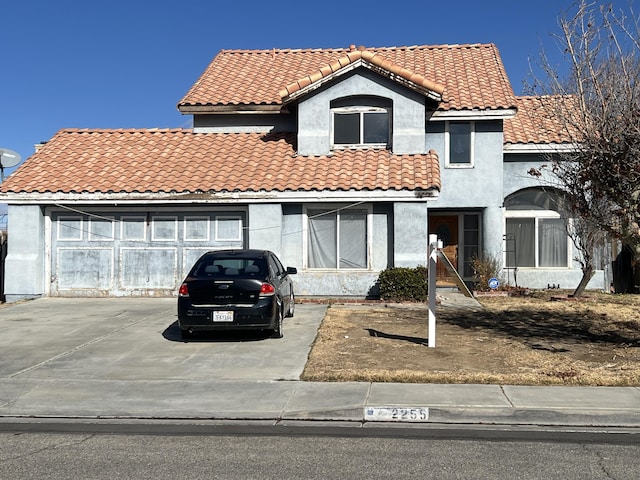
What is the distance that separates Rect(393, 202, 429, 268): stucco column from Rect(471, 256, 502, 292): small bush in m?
2.51

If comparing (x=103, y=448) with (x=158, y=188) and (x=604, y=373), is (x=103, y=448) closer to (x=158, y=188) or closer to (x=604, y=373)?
(x=604, y=373)

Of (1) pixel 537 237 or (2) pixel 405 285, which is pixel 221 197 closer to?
(2) pixel 405 285

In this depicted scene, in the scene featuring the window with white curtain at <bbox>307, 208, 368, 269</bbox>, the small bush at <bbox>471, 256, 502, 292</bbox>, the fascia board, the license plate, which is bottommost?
the license plate

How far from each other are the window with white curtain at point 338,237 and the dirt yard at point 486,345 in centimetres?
171

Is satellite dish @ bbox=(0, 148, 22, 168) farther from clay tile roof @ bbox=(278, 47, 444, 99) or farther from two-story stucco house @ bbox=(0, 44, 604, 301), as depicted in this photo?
clay tile roof @ bbox=(278, 47, 444, 99)

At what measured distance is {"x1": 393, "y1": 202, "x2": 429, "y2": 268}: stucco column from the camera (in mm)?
16078

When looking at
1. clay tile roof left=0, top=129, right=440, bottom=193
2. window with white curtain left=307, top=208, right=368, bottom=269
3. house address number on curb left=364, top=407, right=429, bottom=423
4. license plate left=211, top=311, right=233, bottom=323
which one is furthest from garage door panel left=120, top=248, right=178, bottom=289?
house address number on curb left=364, top=407, right=429, bottom=423

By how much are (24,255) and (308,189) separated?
7712 millimetres

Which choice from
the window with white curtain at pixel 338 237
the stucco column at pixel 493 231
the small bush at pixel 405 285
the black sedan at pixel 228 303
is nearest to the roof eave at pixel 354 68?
the window with white curtain at pixel 338 237

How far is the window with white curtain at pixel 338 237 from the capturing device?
1672cm

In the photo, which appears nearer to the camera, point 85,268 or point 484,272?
point 85,268

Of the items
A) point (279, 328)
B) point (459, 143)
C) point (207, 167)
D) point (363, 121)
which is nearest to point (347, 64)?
point (363, 121)

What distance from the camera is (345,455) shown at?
584 cm

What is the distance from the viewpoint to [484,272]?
17.8 meters
